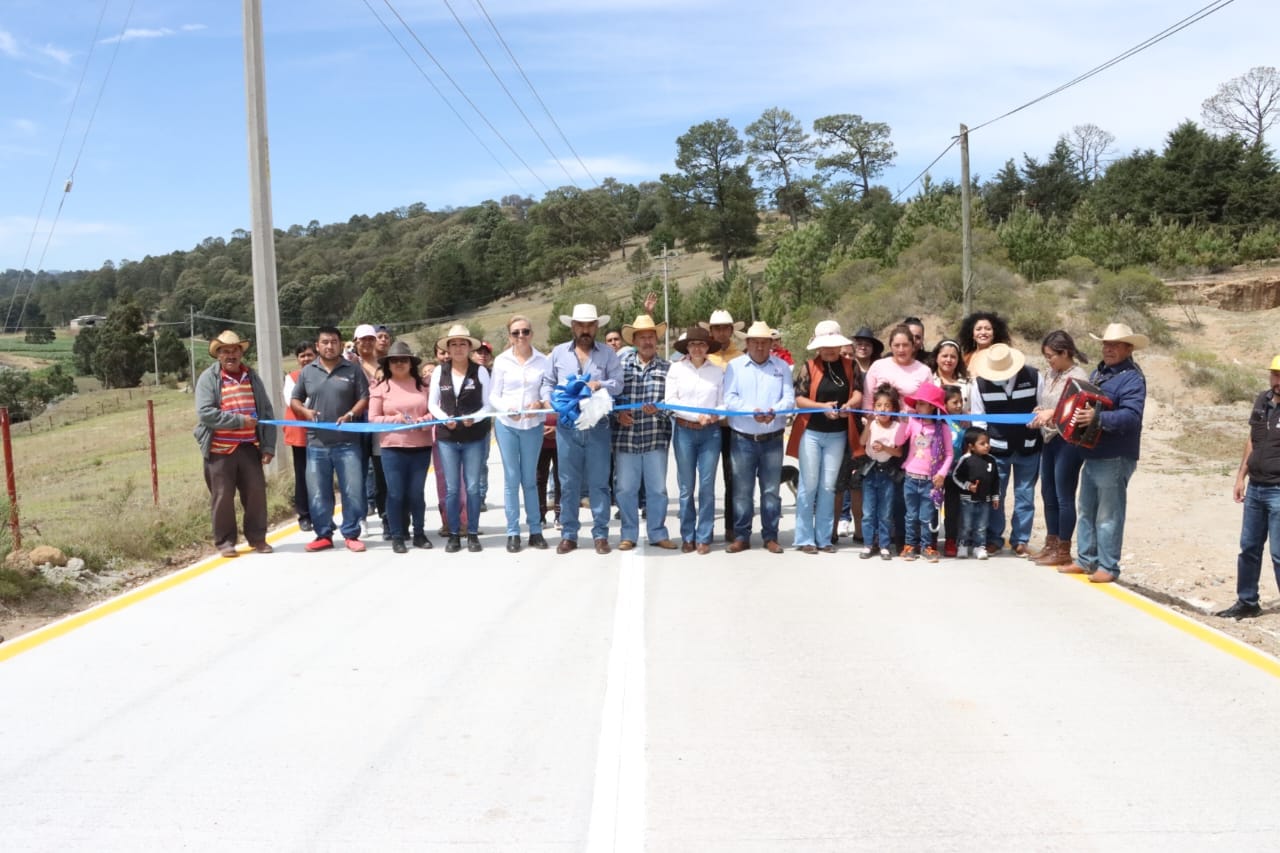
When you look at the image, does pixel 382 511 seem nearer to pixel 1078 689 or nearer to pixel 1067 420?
pixel 1067 420

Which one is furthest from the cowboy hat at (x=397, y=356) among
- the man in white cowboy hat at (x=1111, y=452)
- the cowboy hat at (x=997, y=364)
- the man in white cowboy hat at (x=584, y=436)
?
the man in white cowboy hat at (x=1111, y=452)

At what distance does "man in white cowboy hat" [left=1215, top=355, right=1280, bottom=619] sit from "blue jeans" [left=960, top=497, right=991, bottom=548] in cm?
222

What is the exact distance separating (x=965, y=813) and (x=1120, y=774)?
0.85 meters

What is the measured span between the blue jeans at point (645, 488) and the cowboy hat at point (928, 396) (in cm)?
231

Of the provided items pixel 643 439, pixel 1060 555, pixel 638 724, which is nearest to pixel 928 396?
pixel 1060 555

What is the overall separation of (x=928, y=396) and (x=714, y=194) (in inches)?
4589

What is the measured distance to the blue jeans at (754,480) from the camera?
9836 mm

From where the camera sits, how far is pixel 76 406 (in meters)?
67.8

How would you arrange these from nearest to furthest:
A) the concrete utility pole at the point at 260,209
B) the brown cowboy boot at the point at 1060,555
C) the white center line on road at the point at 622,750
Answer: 1. the white center line on road at the point at 622,750
2. the brown cowboy boot at the point at 1060,555
3. the concrete utility pole at the point at 260,209

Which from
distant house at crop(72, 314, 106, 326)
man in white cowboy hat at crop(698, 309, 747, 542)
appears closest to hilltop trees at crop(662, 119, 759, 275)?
distant house at crop(72, 314, 106, 326)

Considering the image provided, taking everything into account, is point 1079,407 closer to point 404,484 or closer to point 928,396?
point 928,396

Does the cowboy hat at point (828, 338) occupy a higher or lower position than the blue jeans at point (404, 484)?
higher

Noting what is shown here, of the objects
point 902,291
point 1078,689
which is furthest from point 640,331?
point 902,291

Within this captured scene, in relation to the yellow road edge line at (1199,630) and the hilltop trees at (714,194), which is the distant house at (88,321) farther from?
the yellow road edge line at (1199,630)
